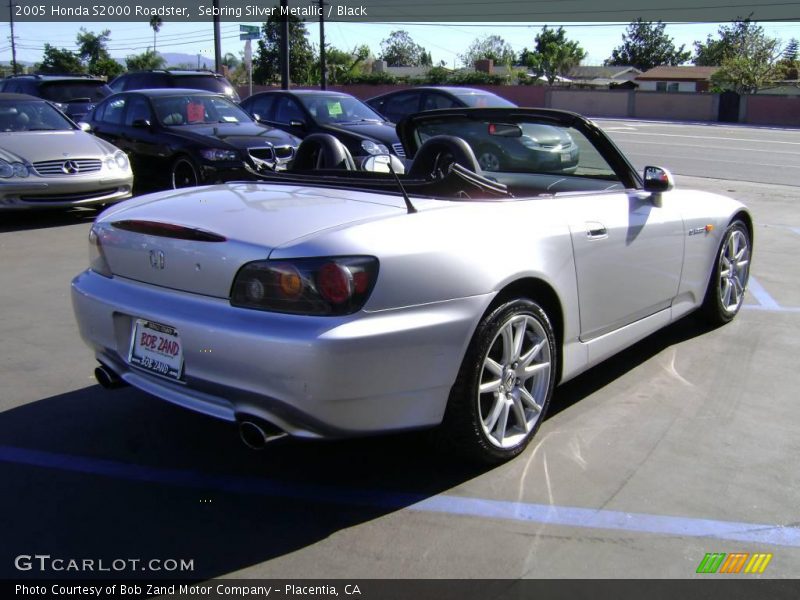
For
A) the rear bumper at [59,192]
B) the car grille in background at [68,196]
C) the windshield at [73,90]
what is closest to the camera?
the rear bumper at [59,192]

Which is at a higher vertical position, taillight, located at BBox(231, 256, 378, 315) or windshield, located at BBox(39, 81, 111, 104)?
windshield, located at BBox(39, 81, 111, 104)

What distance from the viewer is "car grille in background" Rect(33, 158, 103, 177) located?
8891 mm

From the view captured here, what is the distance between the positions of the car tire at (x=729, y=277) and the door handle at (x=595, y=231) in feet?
5.13

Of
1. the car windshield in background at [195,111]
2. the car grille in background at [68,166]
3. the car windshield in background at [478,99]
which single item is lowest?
the car grille in background at [68,166]

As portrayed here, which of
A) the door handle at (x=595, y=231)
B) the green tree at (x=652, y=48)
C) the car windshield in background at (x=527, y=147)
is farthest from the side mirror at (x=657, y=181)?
the green tree at (x=652, y=48)

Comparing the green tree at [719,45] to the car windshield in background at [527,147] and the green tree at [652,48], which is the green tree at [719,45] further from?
the car windshield in background at [527,147]

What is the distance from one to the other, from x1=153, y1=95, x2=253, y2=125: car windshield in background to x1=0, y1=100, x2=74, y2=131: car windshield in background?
47.0 inches

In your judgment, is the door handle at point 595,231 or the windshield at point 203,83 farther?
the windshield at point 203,83

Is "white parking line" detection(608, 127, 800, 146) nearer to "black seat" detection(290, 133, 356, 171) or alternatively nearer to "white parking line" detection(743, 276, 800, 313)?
"white parking line" detection(743, 276, 800, 313)

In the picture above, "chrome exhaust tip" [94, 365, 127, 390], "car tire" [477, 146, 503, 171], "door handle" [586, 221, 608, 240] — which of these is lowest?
"chrome exhaust tip" [94, 365, 127, 390]

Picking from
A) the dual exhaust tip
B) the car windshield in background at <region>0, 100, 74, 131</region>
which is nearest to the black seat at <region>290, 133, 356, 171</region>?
the dual exhaust tip

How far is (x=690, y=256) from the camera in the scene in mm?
4750

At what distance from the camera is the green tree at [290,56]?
172ft

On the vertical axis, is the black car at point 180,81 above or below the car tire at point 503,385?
above
